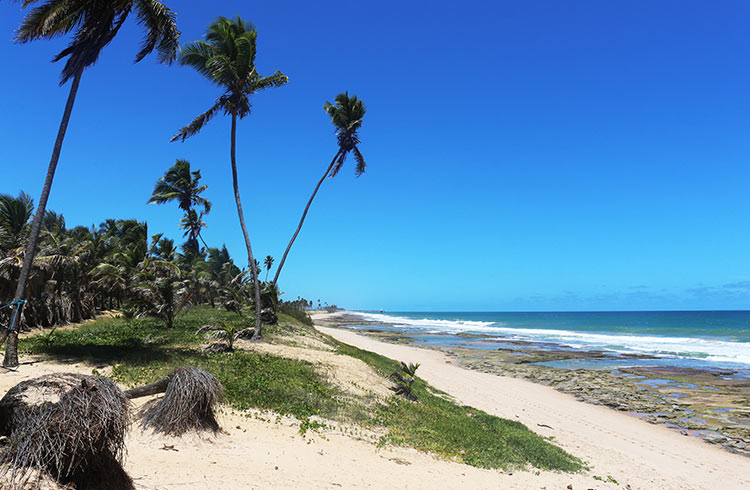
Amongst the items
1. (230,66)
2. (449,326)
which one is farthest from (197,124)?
(449,326)

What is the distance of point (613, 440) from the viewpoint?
15266mm

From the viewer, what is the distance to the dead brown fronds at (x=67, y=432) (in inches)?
187

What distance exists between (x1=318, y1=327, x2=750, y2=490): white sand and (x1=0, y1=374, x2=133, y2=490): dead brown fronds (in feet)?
26.9

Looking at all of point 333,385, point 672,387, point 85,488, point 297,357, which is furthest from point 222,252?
point 85,488

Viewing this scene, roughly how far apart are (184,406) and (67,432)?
3.33 meters

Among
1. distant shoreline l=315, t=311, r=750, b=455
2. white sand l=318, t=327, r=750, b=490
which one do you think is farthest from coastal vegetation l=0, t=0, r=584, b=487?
distant shoreline l=315, t=311, r=750, b=455

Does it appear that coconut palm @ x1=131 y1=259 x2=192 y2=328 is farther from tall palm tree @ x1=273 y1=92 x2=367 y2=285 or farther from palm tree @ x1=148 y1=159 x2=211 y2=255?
palm tree @ x1=148 y1=159 x2=211 y2=255

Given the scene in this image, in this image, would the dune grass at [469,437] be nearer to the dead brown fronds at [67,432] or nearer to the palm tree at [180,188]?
the dead brown fronds at [67,432]

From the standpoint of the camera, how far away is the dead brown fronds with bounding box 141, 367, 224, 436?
8008mm

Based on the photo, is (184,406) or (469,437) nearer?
(184,406)

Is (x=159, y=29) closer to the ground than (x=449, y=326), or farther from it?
farther from it

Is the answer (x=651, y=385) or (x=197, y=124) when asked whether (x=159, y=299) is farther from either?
(x=651, y=385)

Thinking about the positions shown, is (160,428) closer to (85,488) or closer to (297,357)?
(85,488)

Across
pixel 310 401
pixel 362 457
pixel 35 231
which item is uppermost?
pixel 35 231
